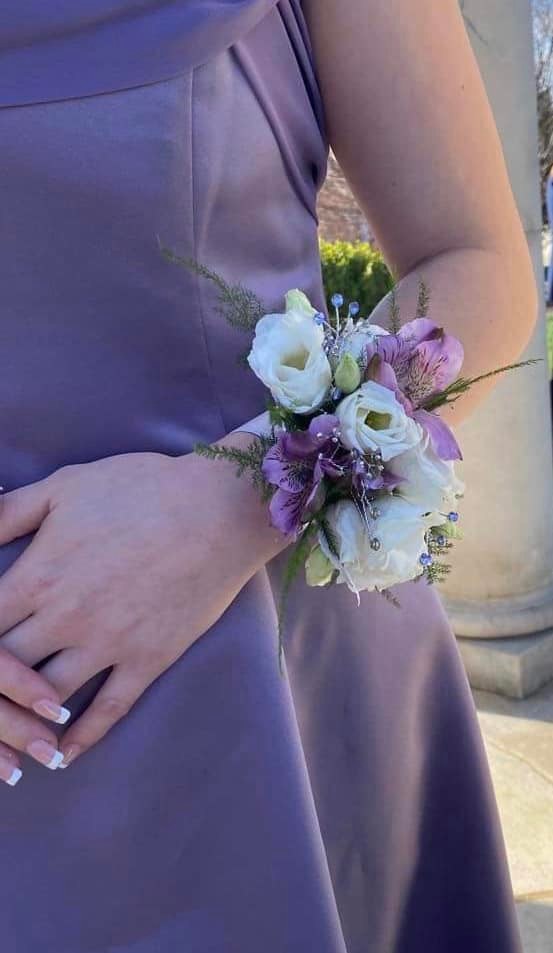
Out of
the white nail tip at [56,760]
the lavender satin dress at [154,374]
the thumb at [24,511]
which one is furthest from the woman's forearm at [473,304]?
the white nail tip at [56,760]

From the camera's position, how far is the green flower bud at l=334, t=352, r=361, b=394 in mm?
839

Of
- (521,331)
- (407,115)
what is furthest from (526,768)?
(407,115)

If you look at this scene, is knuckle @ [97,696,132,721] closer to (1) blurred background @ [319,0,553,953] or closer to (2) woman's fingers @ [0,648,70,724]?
(2) woman's fingers @ [0,648,70,724]

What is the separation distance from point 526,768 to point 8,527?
8.51ft

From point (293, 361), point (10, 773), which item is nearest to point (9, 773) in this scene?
point (10, 773)

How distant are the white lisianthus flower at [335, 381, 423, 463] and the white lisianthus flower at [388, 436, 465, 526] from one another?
0.07 ft

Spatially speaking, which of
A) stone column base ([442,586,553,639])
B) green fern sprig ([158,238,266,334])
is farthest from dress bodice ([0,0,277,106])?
stone column base ([442,586,553,639])

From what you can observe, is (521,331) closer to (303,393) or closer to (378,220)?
(378,220)

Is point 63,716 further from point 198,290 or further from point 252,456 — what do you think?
point 198,290

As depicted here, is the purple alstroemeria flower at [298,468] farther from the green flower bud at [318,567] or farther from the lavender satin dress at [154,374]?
the lavender satin dress at [154,374]

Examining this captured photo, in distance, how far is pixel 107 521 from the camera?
0.86 meters

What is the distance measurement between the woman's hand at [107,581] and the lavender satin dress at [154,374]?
0.04m

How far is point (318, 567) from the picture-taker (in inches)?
34.6

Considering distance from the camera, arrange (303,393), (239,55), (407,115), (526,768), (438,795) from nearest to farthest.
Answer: (303,393) < (239,55) < (407,115) < (438,795) < (526,768)
